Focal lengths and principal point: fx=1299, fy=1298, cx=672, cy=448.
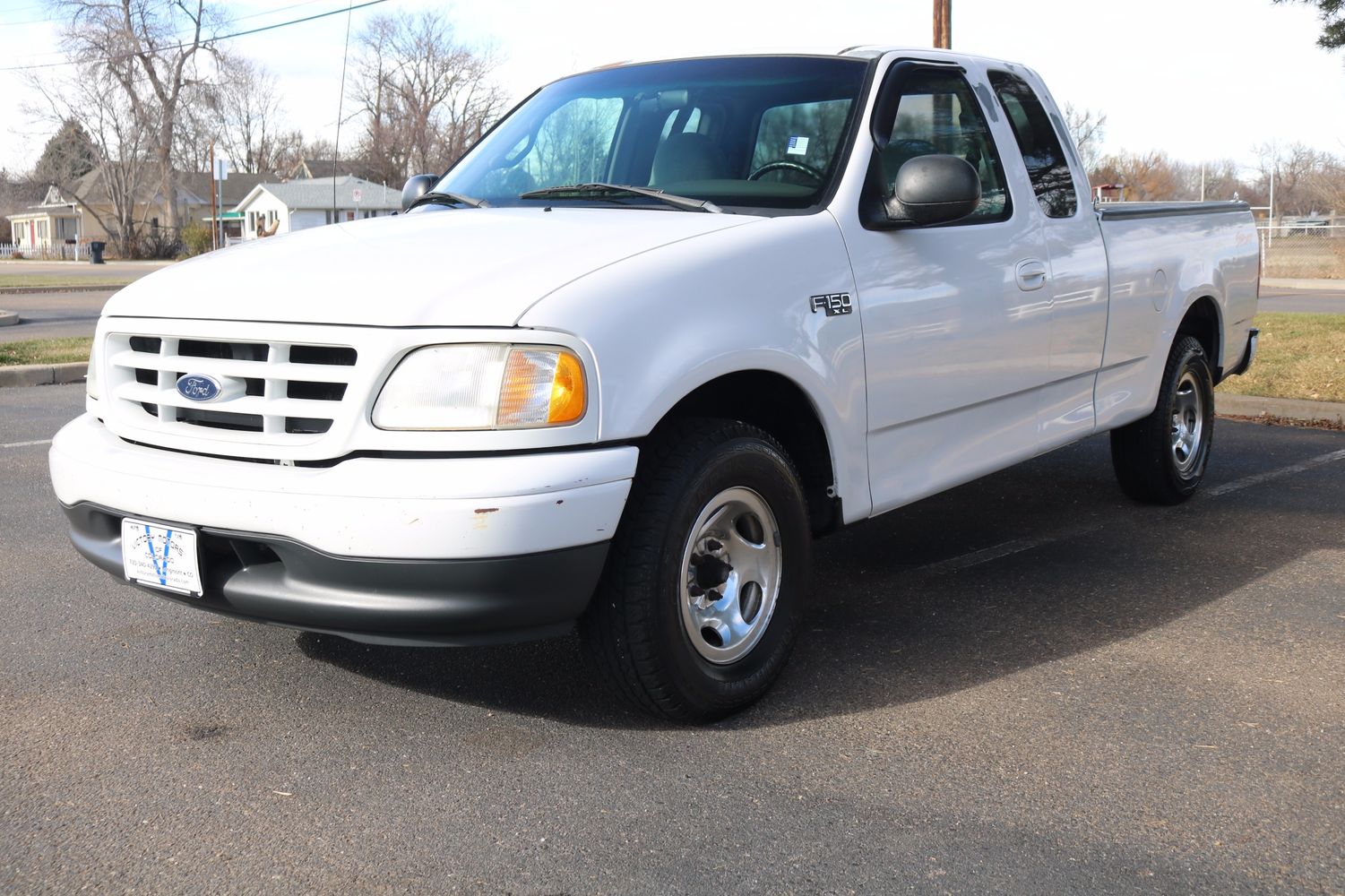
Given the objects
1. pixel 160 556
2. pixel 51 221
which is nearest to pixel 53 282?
pixel 160 556

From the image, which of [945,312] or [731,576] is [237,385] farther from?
[945,312]

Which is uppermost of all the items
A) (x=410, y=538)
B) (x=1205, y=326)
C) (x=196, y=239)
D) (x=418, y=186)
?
(x=196, y=239)

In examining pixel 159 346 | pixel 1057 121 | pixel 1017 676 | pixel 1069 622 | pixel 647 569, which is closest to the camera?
pixel 647 569

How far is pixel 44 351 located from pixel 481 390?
11041 mm

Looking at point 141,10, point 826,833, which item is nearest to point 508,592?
point 826,833

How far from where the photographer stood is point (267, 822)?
9.75 ft

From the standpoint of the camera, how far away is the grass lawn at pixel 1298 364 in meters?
9.46

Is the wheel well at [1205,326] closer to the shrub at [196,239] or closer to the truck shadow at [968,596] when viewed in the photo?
the truck shadow at [968,596]

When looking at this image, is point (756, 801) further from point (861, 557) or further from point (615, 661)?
point (861, 557)

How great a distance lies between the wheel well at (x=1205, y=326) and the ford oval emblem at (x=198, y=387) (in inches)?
176

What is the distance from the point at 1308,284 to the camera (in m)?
28.2

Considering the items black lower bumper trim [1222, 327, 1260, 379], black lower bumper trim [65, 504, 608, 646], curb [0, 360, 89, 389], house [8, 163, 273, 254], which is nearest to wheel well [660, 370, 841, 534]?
black lower bumper trim [65, 504, 608, 646]

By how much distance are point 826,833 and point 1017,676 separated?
1.26 metres

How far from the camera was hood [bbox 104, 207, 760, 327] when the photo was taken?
312cm
